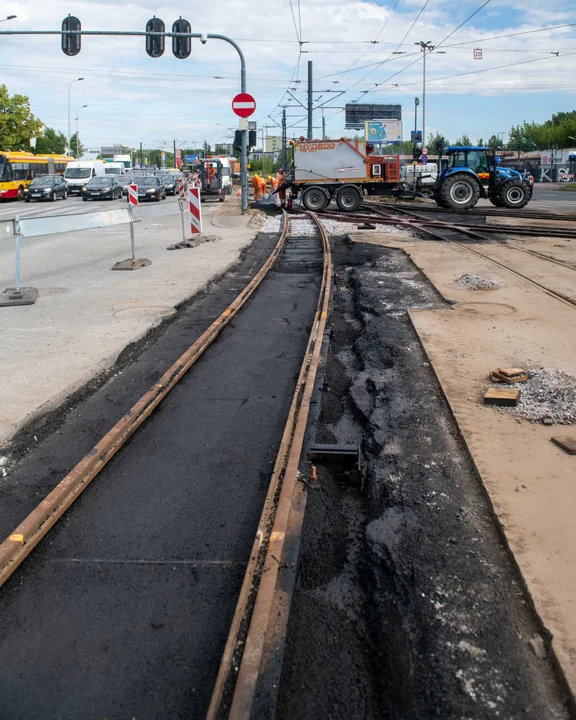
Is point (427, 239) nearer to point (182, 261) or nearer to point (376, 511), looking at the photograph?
point (182, 261)

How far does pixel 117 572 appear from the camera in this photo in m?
3.72

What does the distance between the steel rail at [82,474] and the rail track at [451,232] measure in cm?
577

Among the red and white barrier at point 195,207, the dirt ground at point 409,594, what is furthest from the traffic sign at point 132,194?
the dirt ground at point 409,594

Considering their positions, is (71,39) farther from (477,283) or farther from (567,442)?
(567,442)

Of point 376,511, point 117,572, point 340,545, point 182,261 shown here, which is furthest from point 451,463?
point 182,261

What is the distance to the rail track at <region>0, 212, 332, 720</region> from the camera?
2.84m

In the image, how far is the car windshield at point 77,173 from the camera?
50.4 metres

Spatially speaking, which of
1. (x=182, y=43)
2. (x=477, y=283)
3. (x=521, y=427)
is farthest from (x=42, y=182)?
(x=521, y=427)

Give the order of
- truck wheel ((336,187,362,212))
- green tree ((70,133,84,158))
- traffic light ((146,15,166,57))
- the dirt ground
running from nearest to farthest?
the dirt ground
traffic light ((146,15,166,57))
truck wheel ((336,187,362,212))
green tree ((70,133,84,158))

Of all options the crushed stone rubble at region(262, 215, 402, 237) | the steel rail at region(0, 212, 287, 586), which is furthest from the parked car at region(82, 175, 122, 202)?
the steel rail at region(0, 212, 287, 586)

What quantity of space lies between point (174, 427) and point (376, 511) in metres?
2.06

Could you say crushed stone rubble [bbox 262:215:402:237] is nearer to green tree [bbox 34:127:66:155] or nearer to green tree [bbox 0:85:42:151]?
green tree [bbox 0:85:42:151]

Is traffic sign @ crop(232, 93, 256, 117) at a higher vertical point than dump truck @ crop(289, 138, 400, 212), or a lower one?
higher

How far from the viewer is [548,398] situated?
228 inches
